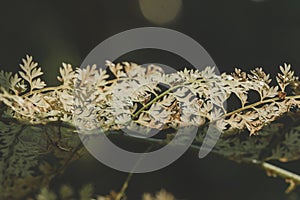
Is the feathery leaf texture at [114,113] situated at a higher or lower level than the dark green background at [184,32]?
lower

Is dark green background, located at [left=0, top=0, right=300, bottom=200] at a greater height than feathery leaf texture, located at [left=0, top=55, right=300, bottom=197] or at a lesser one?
greater

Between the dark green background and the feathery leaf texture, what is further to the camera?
the dark green background

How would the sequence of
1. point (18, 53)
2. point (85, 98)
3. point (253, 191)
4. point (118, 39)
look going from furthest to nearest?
point (118, 39) < point (18, 53) < point (253, 191) < point (85, 98)

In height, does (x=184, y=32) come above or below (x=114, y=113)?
above

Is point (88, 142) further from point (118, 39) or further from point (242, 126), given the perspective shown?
point (118, 39)

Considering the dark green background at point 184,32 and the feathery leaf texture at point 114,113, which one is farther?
the dark green background at point 184,32

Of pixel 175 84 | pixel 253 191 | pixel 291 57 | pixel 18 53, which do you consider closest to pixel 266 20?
pixel 291 57

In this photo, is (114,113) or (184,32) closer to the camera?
(114,113)

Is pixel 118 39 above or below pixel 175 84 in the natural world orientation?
above
